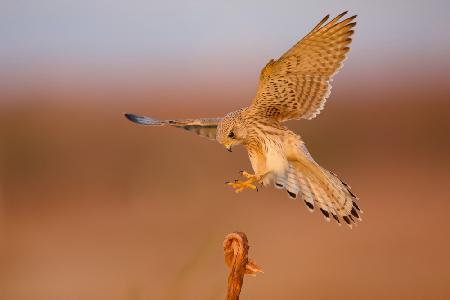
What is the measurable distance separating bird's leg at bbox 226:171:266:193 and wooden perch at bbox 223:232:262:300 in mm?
1102

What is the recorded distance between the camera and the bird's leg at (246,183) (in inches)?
184

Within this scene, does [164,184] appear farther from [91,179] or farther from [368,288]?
[368,288]

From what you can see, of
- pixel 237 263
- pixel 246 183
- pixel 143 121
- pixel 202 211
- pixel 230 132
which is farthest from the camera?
pixel 202 211

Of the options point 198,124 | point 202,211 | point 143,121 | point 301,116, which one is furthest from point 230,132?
point 202,211

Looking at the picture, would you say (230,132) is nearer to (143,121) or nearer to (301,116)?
(301,116)

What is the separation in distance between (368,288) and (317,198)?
5.74 meters

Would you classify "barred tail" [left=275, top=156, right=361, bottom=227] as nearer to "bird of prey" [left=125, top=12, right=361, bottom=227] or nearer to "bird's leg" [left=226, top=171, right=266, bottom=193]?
"bird of prey" [left=125, top=12, right=361, bottom=227]

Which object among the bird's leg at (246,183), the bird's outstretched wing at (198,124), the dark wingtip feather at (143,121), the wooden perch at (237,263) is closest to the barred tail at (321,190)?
the bird's leg at (246,183)

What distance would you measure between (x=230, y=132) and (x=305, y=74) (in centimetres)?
59

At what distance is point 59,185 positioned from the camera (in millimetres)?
17953

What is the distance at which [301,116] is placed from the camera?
18.5 ft

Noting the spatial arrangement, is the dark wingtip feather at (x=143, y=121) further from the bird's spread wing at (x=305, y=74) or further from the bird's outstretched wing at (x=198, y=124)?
the bird's spread wing at (x=305, y=74)

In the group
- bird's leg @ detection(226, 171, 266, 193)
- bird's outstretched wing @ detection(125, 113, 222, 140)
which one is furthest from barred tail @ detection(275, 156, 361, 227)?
bird's outstretched wing @ detection(125, 113, 222, 140)

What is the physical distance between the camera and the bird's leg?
4666mm
